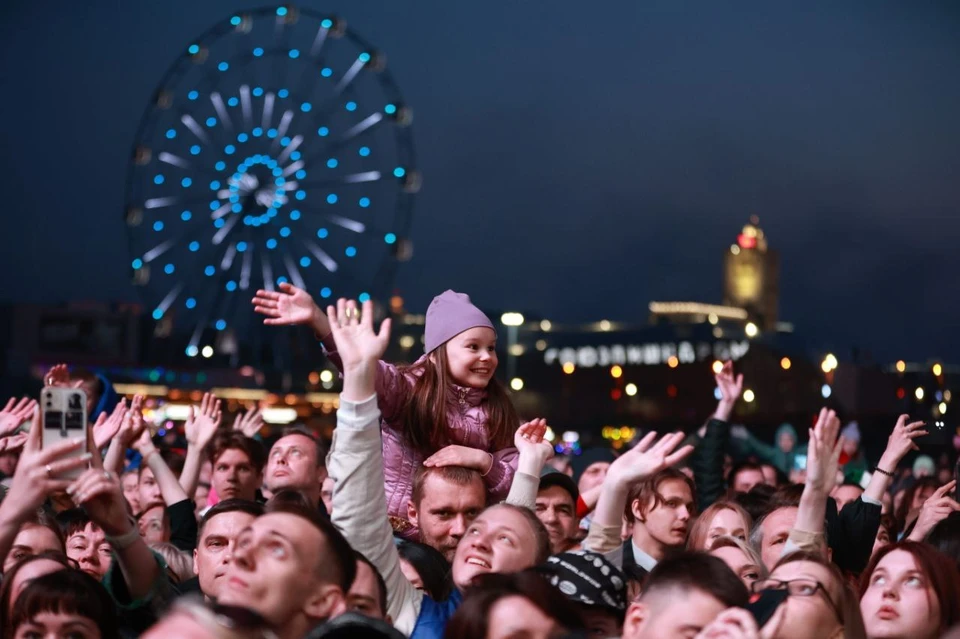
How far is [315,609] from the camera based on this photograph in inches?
160

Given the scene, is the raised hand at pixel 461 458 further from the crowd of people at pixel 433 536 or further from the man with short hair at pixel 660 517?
the man with short hair at pixel 660 517

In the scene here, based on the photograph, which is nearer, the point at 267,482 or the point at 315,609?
the point at 315,609

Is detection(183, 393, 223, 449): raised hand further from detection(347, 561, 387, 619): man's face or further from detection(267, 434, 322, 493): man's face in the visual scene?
Result: detection(347, 561, 387, 619): man's face

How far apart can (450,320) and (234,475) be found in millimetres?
2175

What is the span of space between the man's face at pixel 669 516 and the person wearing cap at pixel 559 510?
0.39 metres

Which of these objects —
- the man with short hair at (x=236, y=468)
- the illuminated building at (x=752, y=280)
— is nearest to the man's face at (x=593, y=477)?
the man with short hair at (x=236, y=468)

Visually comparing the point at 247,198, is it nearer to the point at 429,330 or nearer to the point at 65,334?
the point at 429,330

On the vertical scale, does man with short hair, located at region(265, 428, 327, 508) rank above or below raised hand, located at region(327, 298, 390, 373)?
below

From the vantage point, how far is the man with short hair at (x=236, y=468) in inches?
315

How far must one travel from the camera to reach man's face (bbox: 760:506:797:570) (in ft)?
20.2

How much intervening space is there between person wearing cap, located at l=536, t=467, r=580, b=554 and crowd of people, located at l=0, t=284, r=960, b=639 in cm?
1

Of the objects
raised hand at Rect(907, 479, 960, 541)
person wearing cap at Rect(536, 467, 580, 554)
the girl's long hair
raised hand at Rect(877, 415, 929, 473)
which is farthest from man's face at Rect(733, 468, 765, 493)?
the girl's long hair

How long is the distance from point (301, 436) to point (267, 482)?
317mm

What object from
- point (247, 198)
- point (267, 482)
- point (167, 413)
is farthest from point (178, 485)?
point (167, 413)
